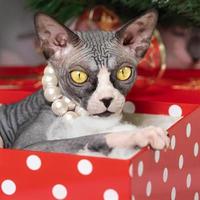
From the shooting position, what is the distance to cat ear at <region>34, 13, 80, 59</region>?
882 mm

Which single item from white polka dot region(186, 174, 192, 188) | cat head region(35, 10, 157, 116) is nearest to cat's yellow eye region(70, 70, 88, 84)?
cat head region(35, 10, 157, 116)

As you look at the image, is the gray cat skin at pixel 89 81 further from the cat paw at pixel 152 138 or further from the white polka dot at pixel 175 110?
the white polka dot at pixel 175 110

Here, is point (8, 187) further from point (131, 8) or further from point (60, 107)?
point (131, 8)

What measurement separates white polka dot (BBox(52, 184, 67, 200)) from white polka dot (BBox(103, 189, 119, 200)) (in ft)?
0.18

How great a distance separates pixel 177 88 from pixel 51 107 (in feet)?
1.35

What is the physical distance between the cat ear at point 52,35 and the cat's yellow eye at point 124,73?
7 cm

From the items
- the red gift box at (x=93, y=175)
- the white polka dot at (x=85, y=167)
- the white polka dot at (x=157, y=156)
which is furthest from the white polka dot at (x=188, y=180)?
the white polka dot at (x=85, y=167)

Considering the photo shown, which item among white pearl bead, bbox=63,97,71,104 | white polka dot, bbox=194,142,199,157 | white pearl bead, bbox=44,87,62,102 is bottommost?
white polka dot, bbox=194,142,199,157

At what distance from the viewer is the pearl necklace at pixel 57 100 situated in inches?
36.1

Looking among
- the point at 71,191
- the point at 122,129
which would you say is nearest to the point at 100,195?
the point at 71,191

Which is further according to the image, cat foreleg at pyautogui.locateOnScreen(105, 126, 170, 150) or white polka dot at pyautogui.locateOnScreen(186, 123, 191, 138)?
white polka dot at pyautogui.locateOnScreen(186, 123, 191, 138)

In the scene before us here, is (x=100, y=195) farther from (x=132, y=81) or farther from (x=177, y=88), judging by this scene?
(x=177, y=88)

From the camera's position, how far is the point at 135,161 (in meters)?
0.78

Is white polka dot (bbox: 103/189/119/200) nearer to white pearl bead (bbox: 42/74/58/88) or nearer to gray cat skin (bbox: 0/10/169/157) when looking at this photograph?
gray cat skin (bbox: 0/10/169/157)
